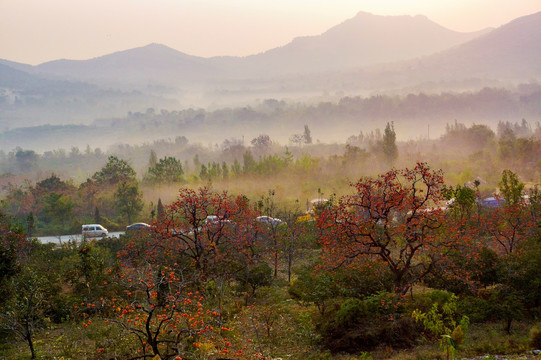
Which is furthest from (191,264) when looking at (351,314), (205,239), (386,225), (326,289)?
(386,225)

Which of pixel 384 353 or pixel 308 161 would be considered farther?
pixel 308 161

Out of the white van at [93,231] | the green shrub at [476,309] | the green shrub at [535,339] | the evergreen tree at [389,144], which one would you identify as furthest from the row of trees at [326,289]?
the evergreen tree at [389,144]

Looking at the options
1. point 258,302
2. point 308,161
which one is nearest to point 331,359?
point 258,302

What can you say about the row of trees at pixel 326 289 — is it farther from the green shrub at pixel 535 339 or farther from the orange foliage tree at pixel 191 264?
the green shrub at pixel 535 339

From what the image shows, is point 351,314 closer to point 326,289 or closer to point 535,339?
point 326,289

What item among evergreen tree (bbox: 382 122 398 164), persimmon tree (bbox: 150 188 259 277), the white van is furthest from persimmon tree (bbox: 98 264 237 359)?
evergreen tree (bbox: 382 122 398 164)

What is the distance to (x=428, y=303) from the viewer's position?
553 inches

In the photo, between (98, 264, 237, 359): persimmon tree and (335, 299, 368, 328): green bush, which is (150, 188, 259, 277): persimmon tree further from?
(335, 299, 368, 328): green bush

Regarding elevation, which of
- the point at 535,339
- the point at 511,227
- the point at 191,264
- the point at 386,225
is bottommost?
the point at 535,339

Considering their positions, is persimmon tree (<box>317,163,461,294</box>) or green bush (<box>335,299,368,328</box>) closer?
green bush (<box>335,299,368,328</box>)

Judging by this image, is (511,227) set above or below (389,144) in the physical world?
below

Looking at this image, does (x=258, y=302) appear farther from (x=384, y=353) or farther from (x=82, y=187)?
(x=82, y=187)

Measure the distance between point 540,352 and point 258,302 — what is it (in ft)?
34.0

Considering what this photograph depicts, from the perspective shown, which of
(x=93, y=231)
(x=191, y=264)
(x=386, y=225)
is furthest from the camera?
(x=93, y=231)
